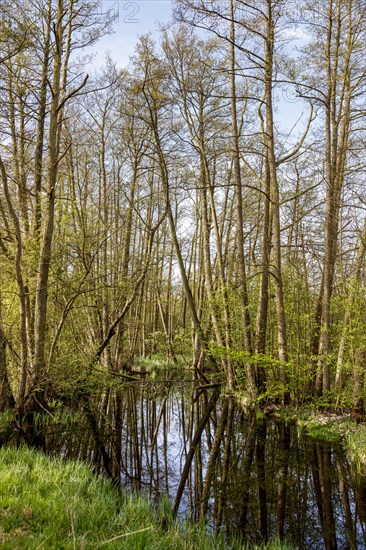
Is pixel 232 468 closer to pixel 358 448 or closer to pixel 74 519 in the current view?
pixel 358 448

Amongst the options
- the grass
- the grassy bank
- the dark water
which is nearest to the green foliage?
the grassy bank

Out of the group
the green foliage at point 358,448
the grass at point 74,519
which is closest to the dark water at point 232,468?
the green foliage at point 358,448

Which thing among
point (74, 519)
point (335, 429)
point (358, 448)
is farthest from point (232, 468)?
point (74, 519)

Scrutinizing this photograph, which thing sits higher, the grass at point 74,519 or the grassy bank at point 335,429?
the grass at point 74,519

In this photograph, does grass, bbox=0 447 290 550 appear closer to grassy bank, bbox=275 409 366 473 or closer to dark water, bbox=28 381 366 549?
dark water, bbox=28 381 366 549

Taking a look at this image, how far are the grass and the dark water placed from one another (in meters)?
0.72

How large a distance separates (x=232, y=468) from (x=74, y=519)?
3586 millimetres

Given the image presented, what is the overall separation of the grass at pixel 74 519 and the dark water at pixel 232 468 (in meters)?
0.72

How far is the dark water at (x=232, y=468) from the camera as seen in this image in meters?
4.77

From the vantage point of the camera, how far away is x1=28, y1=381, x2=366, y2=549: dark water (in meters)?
4.77

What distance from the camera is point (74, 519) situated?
3549 mm

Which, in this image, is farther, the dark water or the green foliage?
the green foliage

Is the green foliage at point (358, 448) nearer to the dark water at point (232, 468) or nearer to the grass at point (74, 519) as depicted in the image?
the dark water at point (232, 468)

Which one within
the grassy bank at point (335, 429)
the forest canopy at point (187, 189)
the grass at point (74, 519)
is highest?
the forest canopy at point (187, 189)
